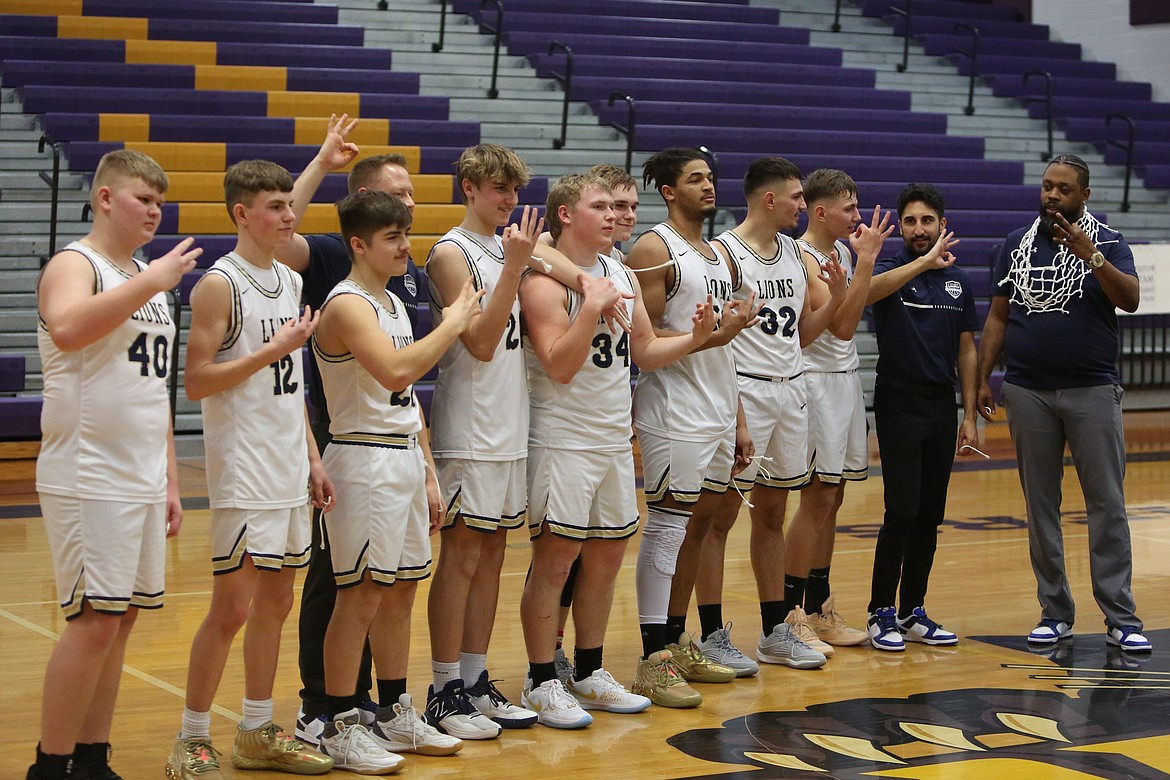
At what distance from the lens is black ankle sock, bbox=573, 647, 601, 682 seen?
4.39m

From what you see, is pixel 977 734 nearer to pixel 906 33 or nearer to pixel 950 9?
pixel 906 33

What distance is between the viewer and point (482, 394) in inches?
161

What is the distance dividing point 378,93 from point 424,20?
1.67m

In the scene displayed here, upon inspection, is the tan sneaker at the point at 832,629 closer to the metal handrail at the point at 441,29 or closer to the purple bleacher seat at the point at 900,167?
the purple bleacher seat at the point at 900,167

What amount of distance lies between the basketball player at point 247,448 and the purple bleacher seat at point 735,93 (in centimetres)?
930

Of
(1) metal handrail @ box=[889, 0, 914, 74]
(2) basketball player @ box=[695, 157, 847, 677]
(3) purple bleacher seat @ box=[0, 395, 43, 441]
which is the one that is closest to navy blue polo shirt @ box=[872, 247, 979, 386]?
(2) basketball player @ box=[695, 157, 847, 677]

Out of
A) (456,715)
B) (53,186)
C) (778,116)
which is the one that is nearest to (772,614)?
(456,715)

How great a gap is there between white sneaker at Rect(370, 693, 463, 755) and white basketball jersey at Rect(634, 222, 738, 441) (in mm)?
1218

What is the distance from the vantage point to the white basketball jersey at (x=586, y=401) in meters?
4.24

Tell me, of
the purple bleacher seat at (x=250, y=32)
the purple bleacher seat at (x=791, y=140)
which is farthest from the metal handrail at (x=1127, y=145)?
the purple bleacher seat at (x=250, y=32)

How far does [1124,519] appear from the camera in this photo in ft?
17.2

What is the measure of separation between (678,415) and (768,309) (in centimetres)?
56

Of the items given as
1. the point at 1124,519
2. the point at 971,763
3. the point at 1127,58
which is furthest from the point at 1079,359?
the point at 1127,58

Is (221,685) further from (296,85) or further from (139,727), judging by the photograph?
(296,85)
